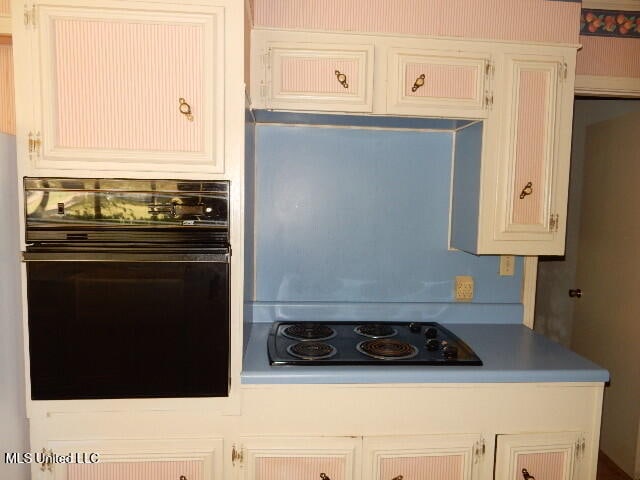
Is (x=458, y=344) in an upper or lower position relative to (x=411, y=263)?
lower

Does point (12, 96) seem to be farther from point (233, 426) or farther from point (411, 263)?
point (411, 263)

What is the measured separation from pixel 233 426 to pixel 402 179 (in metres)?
1.29

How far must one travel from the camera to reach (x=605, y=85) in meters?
2.00

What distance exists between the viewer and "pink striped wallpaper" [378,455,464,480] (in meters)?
1.57

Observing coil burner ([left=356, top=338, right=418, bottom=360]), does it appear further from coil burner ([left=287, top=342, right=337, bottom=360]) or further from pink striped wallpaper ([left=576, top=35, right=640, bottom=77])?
pink striped wallpaper ([left=576, top=35, right=640, bottom=77])

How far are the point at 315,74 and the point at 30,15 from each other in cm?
93

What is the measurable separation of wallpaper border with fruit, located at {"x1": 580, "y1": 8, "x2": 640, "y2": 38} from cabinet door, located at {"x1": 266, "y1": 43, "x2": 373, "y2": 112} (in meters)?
1.08

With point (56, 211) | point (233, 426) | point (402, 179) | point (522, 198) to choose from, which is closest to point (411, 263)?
point (402, 179)

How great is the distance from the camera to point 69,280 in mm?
1381

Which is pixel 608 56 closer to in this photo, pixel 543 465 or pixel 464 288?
pixel 464 288

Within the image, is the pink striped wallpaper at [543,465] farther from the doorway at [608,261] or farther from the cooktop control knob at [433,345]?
the doorway at [608,261]

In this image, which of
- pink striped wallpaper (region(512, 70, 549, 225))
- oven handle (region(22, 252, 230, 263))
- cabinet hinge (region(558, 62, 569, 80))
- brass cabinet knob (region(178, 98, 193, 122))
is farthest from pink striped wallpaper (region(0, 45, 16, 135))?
cabinet hinge (region(558, 62, 569, 80))

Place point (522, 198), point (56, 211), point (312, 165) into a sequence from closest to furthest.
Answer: point (56, 211) → point (522, 198) → point (312, 165)

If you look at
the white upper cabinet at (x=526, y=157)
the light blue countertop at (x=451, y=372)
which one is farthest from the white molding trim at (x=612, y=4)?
the light blue countertop at (x=451, y=372)
